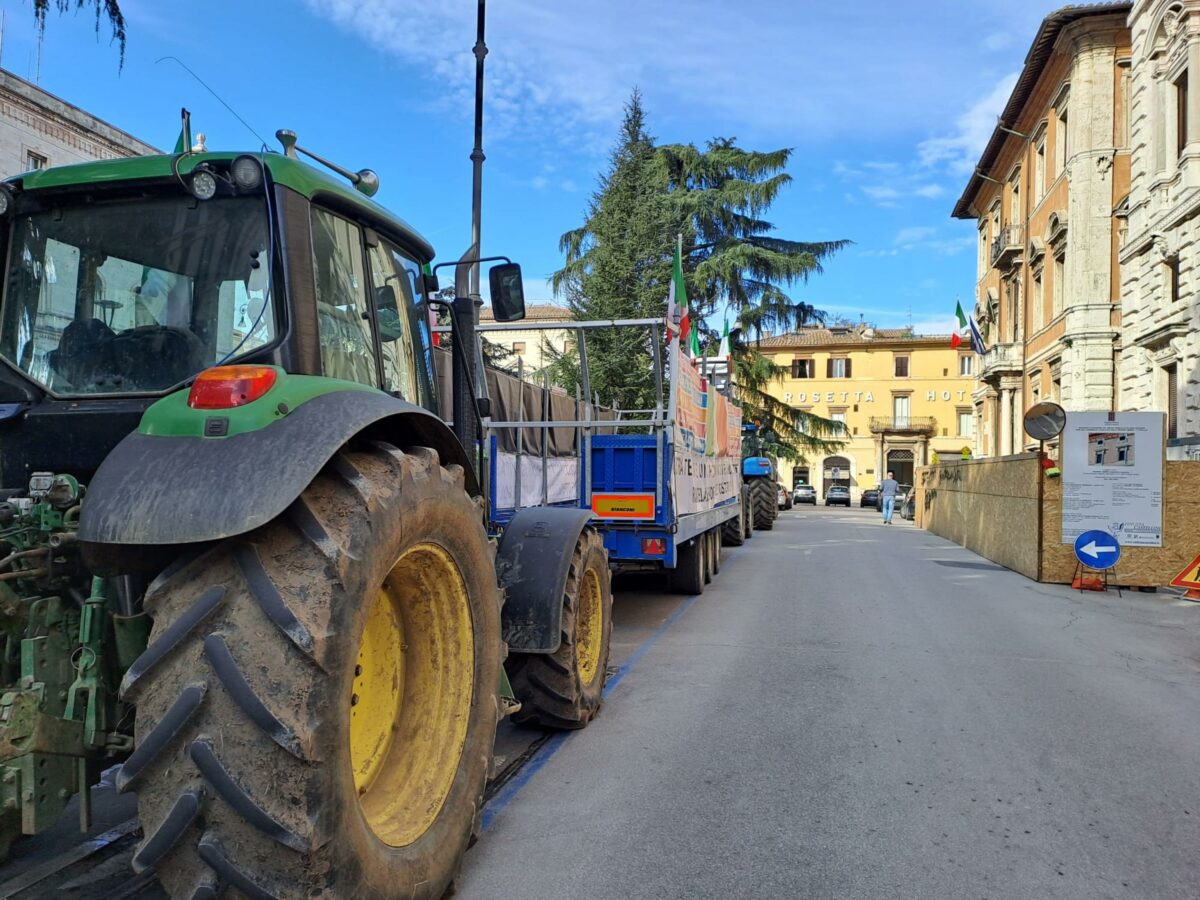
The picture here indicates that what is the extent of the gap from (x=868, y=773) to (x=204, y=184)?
13.4ft

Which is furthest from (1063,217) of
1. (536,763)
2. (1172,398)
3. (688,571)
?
(536,763)

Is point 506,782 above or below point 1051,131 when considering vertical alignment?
below

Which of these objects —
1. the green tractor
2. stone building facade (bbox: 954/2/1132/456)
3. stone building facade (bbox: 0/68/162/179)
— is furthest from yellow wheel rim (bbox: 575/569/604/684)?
stone building facade (bbox: 954/2/1132/456)

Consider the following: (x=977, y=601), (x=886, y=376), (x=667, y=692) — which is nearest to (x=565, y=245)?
(x=977, y=601)

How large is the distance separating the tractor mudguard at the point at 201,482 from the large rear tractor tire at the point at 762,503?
23.1 metres

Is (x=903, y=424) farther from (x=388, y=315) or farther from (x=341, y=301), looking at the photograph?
(x=341, y=301)

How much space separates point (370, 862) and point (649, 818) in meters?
1.84

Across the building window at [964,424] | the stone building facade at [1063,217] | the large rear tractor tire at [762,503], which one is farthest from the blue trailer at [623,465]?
the building window at [964,424]

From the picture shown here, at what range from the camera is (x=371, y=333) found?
365cm

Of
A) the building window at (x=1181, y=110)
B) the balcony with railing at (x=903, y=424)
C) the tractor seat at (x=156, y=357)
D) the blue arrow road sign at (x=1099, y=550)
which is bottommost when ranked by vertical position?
the blue arrow road sign at (x=1099, y=550)

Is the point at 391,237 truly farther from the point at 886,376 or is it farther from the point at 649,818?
the point at 886,376

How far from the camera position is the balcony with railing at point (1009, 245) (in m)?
34.8

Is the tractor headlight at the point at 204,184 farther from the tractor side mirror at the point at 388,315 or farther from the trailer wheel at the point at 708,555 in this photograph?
the trailer wheel at the point at 708,555

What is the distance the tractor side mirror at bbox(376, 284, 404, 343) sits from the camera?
376 centimetres
